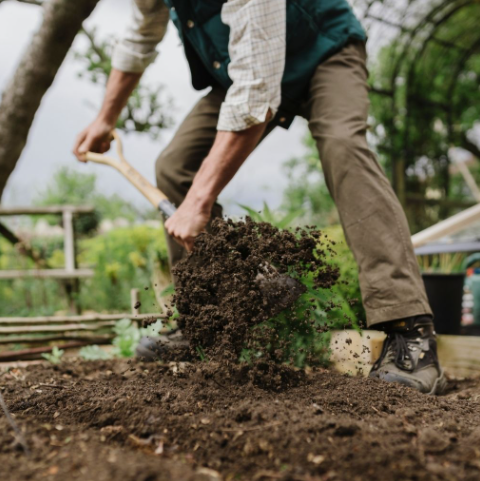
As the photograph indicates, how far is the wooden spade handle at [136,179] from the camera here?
212 cm

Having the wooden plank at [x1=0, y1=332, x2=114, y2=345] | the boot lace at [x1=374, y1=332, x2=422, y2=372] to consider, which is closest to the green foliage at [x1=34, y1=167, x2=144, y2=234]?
the wooden plank at [x1=0, y1=332, x2=114, y2=345]

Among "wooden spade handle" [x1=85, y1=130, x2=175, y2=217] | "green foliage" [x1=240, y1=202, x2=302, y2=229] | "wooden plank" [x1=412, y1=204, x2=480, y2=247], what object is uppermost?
"wooden spade handle" [x1=85, y1=130, x2=175, y2=217]

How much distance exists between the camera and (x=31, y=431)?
1.17 metres

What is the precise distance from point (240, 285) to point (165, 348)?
49cm

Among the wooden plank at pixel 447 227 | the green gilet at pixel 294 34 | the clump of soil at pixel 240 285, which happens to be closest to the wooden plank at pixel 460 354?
the clump of soil at pixel 240 285

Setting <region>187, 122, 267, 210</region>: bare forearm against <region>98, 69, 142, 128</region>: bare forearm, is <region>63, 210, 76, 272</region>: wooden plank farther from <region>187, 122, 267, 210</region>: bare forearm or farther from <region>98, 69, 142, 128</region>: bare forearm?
<region>187, 122, 267, 210</region>: bare forearm

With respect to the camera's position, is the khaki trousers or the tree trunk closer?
the khaki trousers

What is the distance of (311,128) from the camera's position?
2.17 m

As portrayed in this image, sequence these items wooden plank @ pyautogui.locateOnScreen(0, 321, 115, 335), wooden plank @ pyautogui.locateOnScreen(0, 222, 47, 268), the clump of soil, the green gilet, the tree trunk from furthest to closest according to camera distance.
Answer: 1. wooden plank @ pyautogui.locateOnScreen(0, 222, 47, 268)
2. the tree trunk
3. wooden plank @ pyautogui.locateOnScreen(0, 321, 115, 335)
4. the green gilet
5. the clump of soil

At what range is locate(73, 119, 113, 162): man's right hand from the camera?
265 cm

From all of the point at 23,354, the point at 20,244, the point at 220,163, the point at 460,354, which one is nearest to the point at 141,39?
the point at 220,163

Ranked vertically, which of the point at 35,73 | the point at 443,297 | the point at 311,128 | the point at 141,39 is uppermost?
the point at 35,73

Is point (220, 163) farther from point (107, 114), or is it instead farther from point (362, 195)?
point (107, 114)

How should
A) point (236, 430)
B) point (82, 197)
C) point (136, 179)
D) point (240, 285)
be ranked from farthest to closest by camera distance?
point (82, 197), point (136, 179), point (240, 285), point (236, 430)
